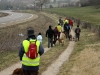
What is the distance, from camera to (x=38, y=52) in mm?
8531

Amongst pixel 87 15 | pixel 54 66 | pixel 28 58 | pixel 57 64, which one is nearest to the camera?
pixel 28 58

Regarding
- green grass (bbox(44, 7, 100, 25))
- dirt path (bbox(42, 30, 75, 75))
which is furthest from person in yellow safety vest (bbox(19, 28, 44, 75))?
green grass (bbox(44, 7, 100, 25))

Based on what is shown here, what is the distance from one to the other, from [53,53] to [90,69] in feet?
18.0

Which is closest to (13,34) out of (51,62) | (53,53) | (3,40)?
(3,40)

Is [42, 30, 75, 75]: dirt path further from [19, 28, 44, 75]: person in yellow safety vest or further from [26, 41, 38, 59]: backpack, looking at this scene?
[26, 41, 38, 59]: backpack

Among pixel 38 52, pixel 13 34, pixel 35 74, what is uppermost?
pixel 38 52

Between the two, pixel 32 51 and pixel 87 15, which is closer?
pixel 32 51

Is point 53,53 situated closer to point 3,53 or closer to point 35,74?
point 3,53

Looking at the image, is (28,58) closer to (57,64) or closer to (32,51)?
(32,51)

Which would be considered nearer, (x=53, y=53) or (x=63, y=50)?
(x=53, y=53)

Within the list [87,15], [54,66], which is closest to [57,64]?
[54,66]

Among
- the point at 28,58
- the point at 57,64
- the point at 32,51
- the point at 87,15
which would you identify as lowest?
the point at 87,15

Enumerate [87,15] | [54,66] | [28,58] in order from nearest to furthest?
[28,58] → [54,66] → [87,15]

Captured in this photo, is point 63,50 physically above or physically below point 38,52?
below
